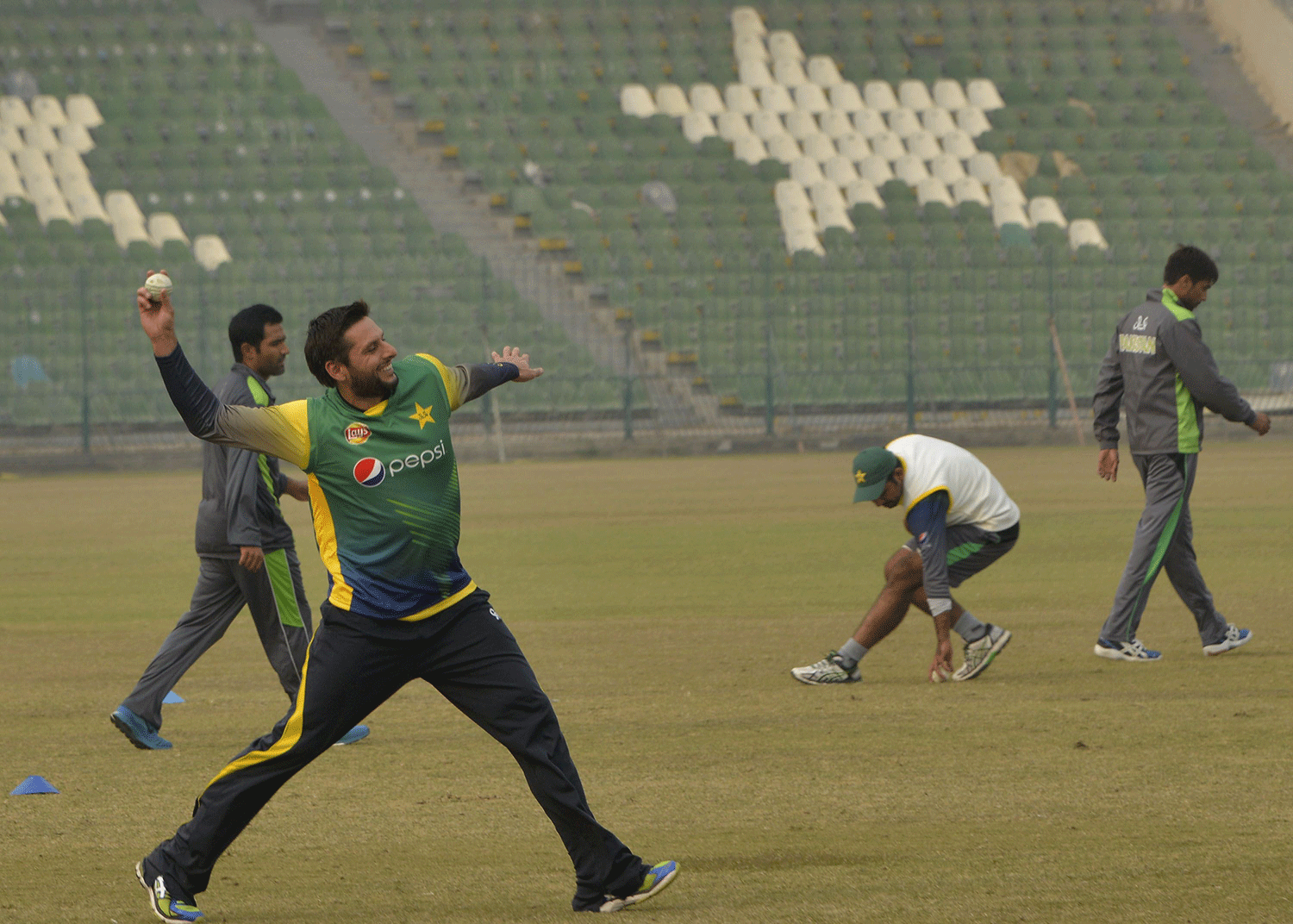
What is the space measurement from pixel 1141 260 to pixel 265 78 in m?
18.3

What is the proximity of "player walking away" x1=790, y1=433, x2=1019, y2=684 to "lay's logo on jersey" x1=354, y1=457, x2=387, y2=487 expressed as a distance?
12.3ft

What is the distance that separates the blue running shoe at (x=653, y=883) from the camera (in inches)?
175

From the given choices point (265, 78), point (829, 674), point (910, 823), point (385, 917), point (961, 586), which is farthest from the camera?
point (265, 78)

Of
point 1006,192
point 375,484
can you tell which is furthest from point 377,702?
point 1006,192

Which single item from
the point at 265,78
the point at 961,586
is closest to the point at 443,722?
the point at 961,586

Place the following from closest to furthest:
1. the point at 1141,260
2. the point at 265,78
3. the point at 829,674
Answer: the point at 829,674, the point at 1141,260, the point at 265,78

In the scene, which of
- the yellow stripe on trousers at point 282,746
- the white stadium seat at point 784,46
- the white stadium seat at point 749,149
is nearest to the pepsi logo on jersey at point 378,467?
the yellow stripe on trousers at point 282,746

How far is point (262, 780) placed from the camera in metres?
4.46

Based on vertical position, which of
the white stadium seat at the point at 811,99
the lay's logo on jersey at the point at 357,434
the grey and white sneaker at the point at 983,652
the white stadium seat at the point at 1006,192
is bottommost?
the grey and white sneaker at the point at 983,652

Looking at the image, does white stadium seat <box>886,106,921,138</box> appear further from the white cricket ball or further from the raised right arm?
the white cricket ball

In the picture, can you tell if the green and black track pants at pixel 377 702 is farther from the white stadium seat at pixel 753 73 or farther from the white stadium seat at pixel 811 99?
the white stadium seat at pixel 753 73

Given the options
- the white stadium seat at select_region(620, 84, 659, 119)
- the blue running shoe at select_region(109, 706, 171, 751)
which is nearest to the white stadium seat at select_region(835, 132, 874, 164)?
the white stadium seat at select_region(620, 84, 659, 119)

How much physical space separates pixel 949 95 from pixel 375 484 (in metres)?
32.8

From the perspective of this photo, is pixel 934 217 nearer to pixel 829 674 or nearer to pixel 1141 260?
pixel 1141 260
